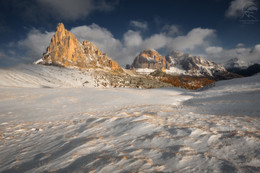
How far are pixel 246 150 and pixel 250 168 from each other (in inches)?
20.8

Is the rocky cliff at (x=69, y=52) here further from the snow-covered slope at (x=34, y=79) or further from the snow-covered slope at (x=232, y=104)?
the snow-covered slope at (x=232, y=104)

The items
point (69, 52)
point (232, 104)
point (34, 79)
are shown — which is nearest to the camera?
point (232, 104)

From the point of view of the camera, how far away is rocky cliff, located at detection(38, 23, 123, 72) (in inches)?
3326

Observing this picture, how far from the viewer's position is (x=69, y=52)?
9069 centimetres

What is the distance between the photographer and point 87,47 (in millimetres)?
112438

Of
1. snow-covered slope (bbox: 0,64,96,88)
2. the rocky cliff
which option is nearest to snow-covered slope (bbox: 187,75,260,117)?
snow-covered slope (bbox: 0,64,96,88)

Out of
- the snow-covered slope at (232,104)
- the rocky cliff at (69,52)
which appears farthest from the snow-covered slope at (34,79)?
the rocky cliff at (69,52)

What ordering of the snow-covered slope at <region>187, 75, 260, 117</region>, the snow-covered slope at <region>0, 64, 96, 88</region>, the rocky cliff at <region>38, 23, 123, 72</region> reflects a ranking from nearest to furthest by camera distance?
the snow-covered slope at <region>187, 75, 260, 117</region> < the snow-covered slope at <region>0, 64, 96, 88</region> < the rocky cliff at <region>38, 23, 123, 72</region>

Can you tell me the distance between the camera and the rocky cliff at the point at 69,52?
84475mm

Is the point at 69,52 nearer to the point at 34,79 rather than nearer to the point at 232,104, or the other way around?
the point at 34,79

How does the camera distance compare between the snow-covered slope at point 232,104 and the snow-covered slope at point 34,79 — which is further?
the snow-covered slope at point 34,79

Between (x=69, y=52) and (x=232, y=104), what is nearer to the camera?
(x=232, y=104)

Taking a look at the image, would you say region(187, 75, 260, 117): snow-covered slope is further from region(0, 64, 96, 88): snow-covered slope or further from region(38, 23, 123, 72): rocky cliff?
region(38, 23, 123, 72): rocky cliff

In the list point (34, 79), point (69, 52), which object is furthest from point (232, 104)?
point (69, 52)
